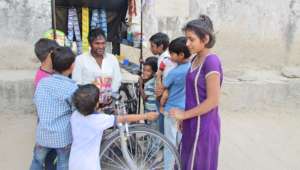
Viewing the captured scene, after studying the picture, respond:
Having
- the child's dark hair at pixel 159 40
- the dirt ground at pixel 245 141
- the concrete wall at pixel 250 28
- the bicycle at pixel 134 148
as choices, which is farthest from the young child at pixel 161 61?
the concrete wall at pixel 250 28

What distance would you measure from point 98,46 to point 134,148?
36.8 inches

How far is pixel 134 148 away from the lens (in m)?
3.57

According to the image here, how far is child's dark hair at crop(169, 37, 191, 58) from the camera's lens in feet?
10.9

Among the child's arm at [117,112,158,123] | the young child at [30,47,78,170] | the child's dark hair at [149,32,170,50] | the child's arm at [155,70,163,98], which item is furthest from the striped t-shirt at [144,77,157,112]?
the young child at [30,47,78,170]

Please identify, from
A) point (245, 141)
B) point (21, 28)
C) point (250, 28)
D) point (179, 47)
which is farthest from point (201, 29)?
point (250, 28)

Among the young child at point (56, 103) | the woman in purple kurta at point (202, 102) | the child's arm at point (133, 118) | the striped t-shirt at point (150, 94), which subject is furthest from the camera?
the striped t-shirt at point (150, 94)

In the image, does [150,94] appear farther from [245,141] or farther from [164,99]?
[245,141]

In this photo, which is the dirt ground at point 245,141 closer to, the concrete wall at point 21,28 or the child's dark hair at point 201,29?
the concrete wall at point 21,28

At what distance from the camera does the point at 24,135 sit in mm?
4938

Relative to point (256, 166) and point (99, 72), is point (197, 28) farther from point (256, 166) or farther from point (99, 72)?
point (256, 166)

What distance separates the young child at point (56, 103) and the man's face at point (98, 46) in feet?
2.50

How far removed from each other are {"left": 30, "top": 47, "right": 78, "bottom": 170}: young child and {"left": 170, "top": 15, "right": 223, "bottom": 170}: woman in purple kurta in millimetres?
733

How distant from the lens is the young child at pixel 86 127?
274 cm

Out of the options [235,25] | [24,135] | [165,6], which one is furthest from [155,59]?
[235,25]
